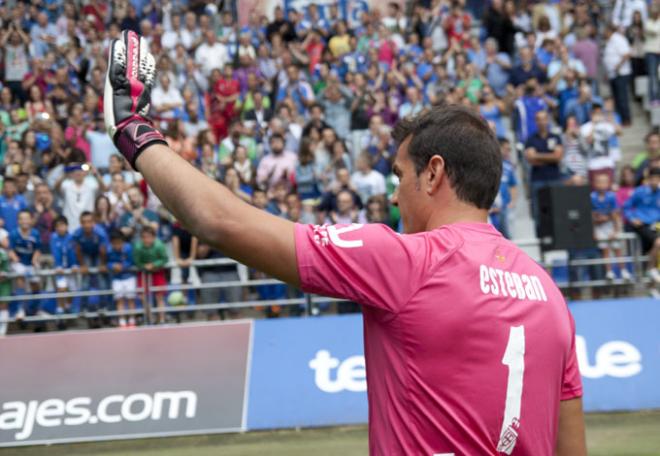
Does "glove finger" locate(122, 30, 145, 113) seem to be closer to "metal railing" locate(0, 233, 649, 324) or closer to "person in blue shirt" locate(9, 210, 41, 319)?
"metal railing" locate(0, 233, 649, 324)

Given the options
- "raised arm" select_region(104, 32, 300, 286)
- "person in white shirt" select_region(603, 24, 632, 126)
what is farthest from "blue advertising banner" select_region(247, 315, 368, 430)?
"person in white shirt" select_region(603, 24, 632, 126)

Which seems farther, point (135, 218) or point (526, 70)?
point (526, 70)

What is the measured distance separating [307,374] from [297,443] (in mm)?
964

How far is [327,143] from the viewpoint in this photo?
54.8 ft

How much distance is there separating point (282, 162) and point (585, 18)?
22.2ft

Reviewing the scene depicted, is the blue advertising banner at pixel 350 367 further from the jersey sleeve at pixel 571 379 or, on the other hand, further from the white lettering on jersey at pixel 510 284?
the white lettering on jersey at pixel 510 284

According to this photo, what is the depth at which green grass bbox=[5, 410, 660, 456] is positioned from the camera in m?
10.0

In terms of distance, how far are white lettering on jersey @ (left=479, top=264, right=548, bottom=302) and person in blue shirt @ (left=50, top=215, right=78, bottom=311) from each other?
1220 cm

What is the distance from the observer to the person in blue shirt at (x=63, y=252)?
47.7 ft

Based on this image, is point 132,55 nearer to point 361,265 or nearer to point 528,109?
point 361,265

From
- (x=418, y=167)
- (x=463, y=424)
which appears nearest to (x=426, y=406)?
(x=463, y=424)

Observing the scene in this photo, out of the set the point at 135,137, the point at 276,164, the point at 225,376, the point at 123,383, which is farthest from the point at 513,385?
the point at 276,164

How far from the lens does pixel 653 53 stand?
19.1m

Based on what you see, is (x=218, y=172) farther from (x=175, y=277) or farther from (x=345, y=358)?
(x=345, y=358)
